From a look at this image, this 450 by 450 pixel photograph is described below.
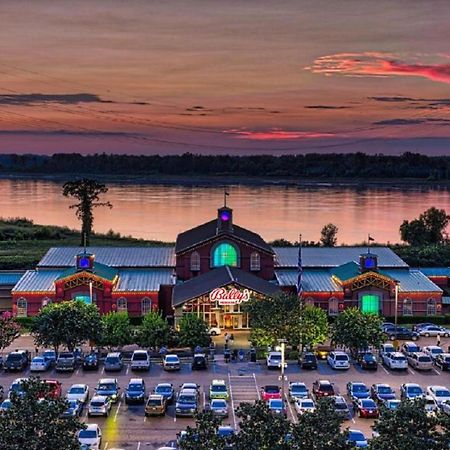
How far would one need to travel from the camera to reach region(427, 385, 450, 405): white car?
4354cm

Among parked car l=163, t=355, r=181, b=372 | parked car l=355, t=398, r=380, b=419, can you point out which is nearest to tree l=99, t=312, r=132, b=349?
parked car l=163, t=355, r=181, b=372

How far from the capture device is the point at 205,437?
27.9 meters

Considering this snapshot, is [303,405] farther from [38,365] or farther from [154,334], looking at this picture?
[38,365]

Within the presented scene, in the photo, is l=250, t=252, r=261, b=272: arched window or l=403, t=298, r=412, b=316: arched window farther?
l=250, t=252, r=261, b=272: arched window

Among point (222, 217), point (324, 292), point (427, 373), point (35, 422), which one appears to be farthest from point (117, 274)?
point (35, 422)

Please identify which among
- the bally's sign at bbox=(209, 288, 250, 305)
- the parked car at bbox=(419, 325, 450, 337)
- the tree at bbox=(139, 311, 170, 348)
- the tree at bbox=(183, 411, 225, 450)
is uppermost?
the bally's sign at bbox=(209, 288, 250, 305)

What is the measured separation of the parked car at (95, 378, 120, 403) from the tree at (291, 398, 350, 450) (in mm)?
17571

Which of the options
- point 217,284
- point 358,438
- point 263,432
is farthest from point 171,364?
point 263,432

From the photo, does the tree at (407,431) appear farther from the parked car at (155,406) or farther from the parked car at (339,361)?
the parked car at (339,361)

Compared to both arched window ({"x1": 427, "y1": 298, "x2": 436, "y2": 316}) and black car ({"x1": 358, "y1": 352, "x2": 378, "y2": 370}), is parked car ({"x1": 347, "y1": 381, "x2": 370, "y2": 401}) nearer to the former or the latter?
black car ({"x1": 358, "y1": 352, "x2": 378, "y2": 370})

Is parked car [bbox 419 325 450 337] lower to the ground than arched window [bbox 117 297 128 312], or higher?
lower

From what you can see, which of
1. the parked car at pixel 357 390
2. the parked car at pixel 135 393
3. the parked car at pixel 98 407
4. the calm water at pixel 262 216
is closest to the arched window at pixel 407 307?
the parked car at pixel 357 390

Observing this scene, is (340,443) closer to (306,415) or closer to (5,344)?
(306,415)

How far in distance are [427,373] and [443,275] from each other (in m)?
29.0
